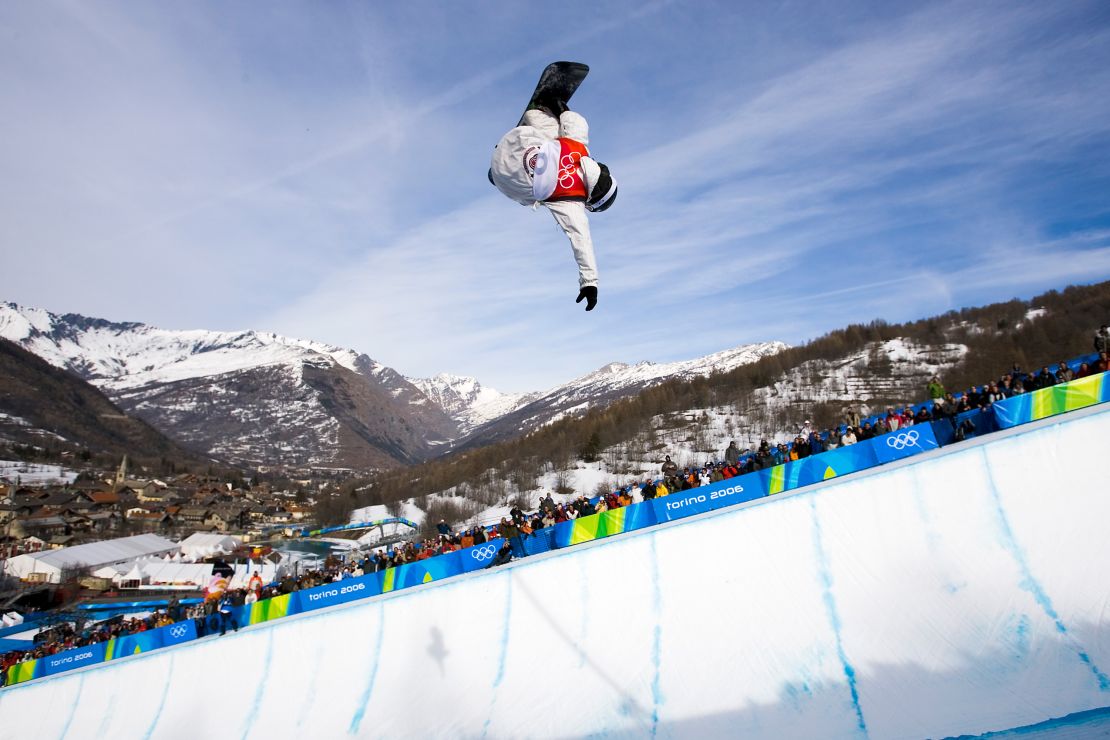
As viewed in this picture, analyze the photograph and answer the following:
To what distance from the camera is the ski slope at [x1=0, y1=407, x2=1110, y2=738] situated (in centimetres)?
711

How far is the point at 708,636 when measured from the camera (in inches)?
352

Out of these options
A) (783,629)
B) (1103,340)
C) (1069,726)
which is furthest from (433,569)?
(1103,340)

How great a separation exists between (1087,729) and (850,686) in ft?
7.13

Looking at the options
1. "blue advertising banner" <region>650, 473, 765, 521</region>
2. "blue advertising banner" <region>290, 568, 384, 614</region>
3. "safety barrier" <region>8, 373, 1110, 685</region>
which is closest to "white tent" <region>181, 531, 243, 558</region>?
"safety barrier" <region>8, 373, 1110, 685</region>

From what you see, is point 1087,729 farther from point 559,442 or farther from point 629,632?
point 559,442

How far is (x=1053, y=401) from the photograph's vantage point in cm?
1119

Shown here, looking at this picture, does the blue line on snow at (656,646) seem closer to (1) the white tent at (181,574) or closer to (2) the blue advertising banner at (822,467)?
(2) the blue advertising banner at (822,467)

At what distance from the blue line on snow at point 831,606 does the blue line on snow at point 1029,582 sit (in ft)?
6.98

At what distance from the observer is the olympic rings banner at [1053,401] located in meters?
10.8

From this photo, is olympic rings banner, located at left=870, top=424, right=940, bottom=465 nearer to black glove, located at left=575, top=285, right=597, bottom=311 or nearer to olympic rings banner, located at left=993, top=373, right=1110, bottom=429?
olympic rings banner, located at left=993, top=373, right=1110, bottom=429

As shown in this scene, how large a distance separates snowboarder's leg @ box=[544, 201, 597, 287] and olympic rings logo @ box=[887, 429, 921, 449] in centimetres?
1105

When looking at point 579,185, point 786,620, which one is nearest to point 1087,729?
point 786,620

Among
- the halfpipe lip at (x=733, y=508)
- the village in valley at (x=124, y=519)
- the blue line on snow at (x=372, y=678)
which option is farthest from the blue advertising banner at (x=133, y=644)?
the village in valley at (x=124, y=519)

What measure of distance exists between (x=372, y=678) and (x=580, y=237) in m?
9.44
